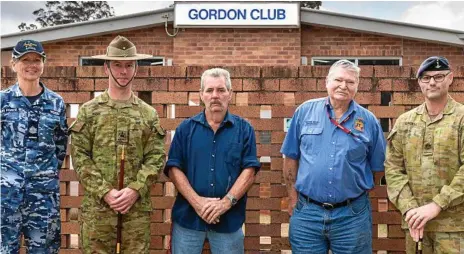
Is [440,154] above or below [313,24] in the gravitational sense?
below

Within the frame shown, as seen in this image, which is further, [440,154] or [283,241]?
[283,241]

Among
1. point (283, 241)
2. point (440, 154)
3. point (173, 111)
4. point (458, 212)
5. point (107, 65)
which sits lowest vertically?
point (283, 241)

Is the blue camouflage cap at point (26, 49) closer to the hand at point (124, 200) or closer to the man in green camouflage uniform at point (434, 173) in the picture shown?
the hand at point (124, 200)

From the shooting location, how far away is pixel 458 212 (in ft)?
12.8

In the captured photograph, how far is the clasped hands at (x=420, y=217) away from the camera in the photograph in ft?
12.5

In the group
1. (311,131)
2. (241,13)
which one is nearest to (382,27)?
(241,13)

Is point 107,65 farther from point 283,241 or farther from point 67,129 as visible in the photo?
point 283,241

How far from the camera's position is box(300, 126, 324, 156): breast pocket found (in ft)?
13.2

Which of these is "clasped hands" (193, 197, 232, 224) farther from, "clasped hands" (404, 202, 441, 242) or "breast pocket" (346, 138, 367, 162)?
"clasped hands" (404, 202, 441, 242)

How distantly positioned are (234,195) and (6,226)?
1575mm

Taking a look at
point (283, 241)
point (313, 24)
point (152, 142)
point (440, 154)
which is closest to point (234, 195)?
point (152, 142)

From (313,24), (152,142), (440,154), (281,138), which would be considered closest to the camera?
(440,154)

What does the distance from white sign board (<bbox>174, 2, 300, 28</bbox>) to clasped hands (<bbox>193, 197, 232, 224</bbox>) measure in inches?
292

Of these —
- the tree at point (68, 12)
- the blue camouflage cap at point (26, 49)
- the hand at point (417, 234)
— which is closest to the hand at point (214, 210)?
the hand at point (417, 234)
